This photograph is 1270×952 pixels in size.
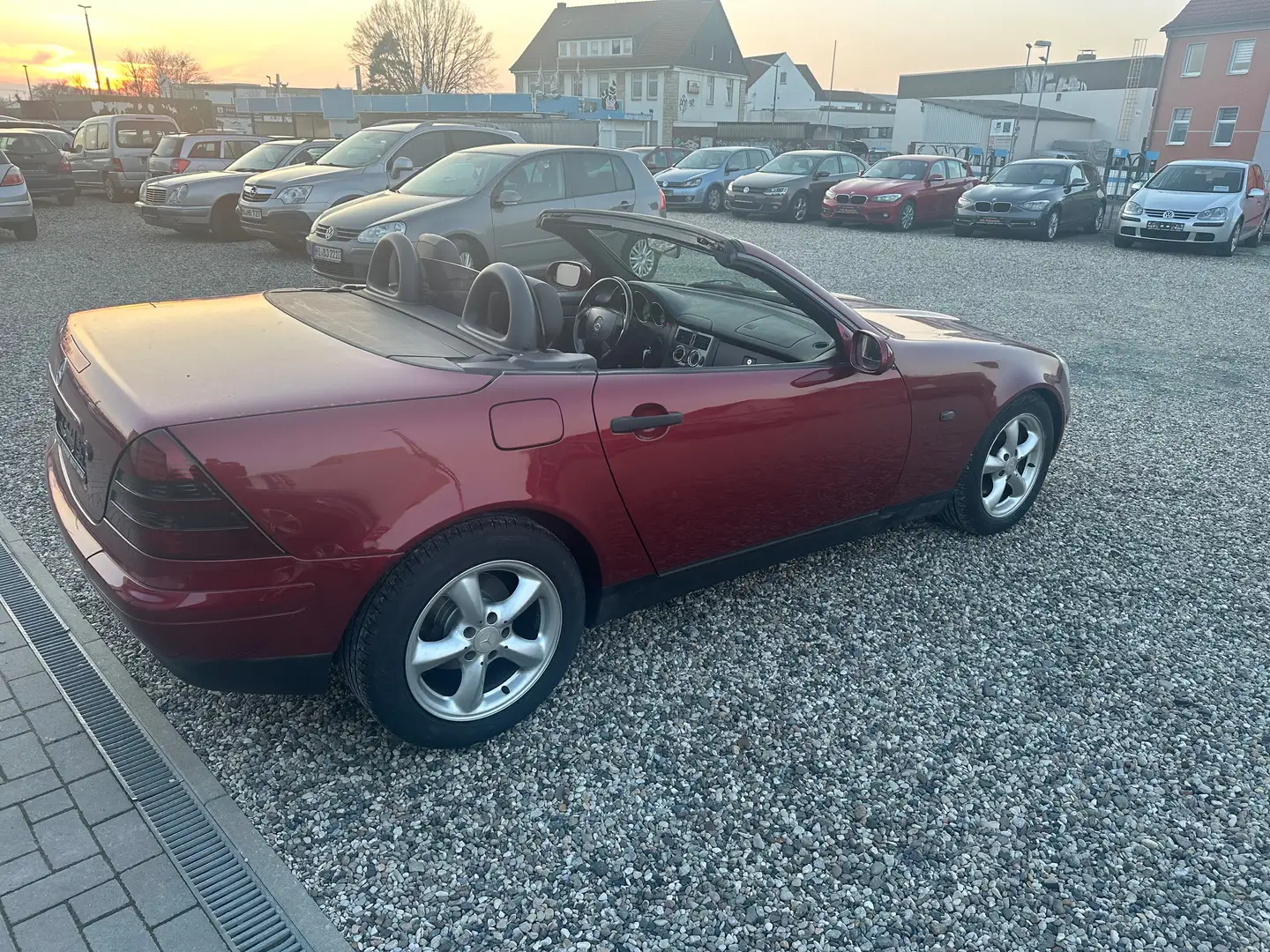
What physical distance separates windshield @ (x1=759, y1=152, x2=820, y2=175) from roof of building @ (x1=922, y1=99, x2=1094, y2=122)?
35646 millimetres

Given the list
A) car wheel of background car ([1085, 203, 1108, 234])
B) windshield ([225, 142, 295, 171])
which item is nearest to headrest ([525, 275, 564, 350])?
windshield ([225, 142, 295, 171])

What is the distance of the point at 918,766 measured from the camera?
280cm

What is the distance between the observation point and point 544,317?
10.1 ft

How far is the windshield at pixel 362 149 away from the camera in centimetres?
1268

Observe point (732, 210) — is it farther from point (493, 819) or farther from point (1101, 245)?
point (493, 819)

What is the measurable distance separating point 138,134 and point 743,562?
21405 mm

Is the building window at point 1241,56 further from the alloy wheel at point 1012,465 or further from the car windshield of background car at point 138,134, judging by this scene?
the alloy wheel at point 1012,465

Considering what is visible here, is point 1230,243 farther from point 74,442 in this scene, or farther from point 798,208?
point 74,442

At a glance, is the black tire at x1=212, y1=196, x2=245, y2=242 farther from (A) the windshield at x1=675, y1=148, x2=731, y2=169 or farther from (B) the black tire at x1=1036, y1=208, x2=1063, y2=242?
(B) the black tire at x1=1036, y1=208, x2=1063, y2=242

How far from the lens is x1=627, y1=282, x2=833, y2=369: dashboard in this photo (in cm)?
347

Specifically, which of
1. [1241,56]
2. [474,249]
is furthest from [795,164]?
[1241,56]

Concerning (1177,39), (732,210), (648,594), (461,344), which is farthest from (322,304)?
(1177,39)

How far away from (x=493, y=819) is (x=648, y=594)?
934 millimetres

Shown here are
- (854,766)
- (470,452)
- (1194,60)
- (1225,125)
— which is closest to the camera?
(470,452)
